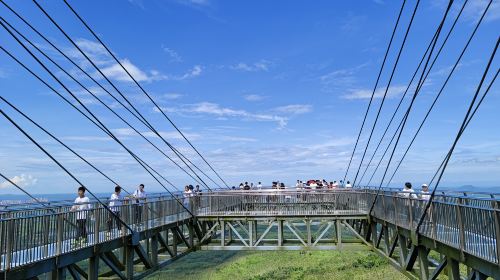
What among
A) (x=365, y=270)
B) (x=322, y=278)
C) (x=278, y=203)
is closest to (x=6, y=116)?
(x=278, y=203)

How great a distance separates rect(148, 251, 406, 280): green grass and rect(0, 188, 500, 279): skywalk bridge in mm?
11659

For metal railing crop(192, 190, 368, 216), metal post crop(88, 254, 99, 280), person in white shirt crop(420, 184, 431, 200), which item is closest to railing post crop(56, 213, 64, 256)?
metal post crop(88, 254, 99, 280)

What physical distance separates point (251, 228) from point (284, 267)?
1901 cm

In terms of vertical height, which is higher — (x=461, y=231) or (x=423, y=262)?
(x=461, y=231)

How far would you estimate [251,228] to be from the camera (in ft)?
83.3

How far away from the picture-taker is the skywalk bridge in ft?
35.1

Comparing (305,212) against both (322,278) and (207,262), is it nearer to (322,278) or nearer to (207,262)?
(322,278)

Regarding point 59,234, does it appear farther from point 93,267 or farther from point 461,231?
point 461,231

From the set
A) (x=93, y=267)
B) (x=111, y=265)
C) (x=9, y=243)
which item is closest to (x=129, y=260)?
(x=111, y=265)

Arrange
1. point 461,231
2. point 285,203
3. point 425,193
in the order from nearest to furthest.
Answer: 1. point 461,231
2. point 425,193
3. point 285,203

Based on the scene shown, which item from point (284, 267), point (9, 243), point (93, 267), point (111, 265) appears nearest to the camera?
point (9, 243)

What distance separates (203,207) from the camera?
26.5 metres

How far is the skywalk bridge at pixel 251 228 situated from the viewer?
35.1ft

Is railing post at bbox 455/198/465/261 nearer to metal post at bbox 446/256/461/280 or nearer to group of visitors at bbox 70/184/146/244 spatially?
metal post at bbox 446/256/461/280
